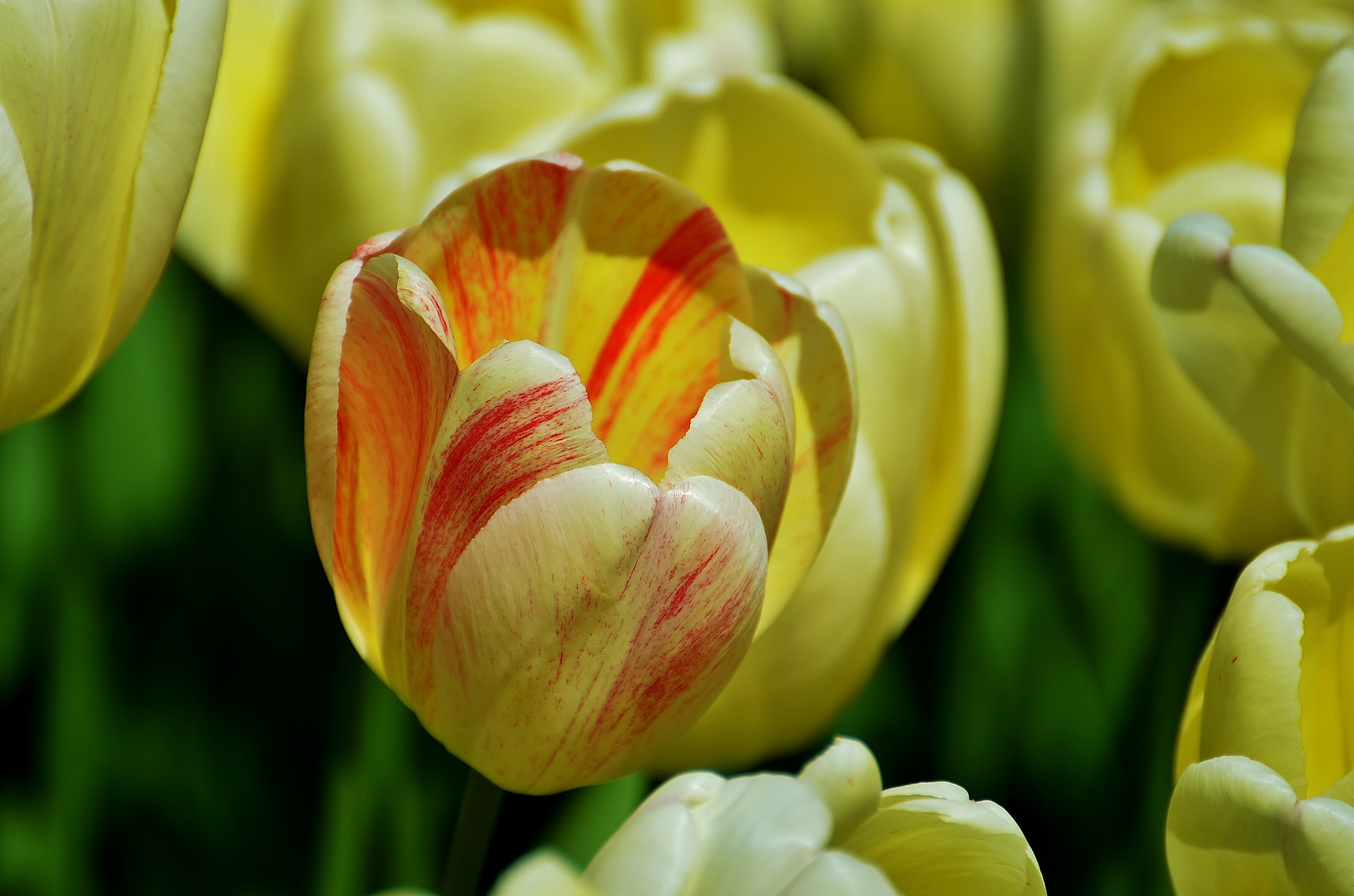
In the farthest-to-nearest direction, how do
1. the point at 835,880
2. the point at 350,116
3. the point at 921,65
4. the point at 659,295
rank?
the point at 921,65 → the point at 350,116 → the point at 659,295 → the point at 835,880

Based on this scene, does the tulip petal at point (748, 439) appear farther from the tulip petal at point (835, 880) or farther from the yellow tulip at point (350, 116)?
the yellow tulip at point (350, 116)

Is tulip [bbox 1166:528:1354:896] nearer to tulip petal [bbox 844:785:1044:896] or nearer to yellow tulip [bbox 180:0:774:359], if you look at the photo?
tulip petal [bbox 844:785:1044:896]

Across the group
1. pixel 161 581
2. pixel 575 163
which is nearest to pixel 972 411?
pixel 575 163

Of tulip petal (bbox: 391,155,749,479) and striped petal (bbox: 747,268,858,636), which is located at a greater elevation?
tulip petal (bbox: 391,155,749,479)

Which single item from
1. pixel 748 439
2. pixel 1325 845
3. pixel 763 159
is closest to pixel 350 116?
pixel 763 159

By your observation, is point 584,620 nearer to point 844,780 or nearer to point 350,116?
point 844,780

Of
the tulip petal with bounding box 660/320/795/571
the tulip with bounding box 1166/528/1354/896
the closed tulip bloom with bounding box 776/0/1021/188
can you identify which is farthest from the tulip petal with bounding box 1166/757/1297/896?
the closed tulip bloom with bounding box 776/0/1021/188
